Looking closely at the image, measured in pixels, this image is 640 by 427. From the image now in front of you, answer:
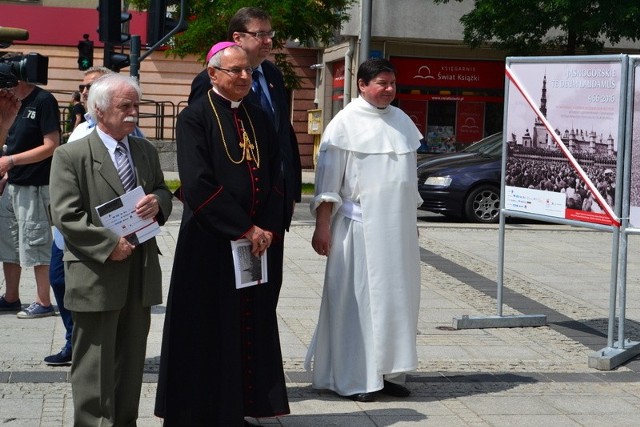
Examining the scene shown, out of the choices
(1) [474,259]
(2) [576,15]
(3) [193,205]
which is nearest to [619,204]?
(3) [193,205]

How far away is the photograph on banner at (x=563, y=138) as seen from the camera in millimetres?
7926

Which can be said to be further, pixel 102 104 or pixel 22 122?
pixel 22 122

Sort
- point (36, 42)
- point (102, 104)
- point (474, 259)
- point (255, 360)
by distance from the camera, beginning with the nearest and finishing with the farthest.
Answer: point (102, 104) < point (255, 360) < point (474, 259) < point (36, 42)

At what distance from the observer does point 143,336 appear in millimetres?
5504

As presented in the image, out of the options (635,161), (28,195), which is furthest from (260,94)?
(28,195)

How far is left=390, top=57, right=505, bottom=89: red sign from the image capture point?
102ft

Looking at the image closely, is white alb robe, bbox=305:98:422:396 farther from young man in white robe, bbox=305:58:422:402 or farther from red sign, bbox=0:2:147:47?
red sign, bbox=0:2:147:47

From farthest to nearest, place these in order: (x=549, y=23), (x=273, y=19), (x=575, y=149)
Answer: (x=273, y=19) < (x=549, y=23) < (x=575, y=149)

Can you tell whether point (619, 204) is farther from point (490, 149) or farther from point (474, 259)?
point (490, 149)

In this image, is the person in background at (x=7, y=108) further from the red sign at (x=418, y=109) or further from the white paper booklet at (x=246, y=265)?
the red sign at (x=418, y=109)

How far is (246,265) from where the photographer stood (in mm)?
5555

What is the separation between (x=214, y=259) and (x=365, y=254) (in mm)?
1347

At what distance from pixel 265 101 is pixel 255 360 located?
1435 millimetres

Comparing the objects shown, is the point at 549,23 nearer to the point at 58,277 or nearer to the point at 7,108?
the point at 58,277
